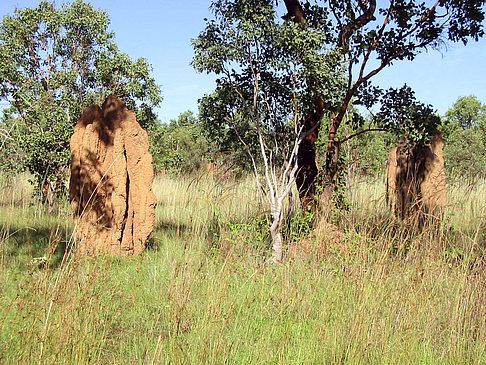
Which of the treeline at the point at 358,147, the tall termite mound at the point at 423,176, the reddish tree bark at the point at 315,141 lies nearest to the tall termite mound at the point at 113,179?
the treeline at the point at 358,147

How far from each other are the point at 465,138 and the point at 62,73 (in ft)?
96.2

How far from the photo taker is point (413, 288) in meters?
4.72

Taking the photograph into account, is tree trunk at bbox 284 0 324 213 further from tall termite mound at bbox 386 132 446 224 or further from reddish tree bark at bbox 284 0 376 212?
tall termite mound at bbox 386 132 446 224

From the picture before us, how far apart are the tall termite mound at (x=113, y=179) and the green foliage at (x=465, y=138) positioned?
522 inches

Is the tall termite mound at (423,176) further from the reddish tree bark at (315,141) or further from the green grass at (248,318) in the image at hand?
the green grass at (248,318)

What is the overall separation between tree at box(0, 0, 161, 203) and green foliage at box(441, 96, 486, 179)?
1179 centimetres

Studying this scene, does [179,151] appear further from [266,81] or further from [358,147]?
[266,81]

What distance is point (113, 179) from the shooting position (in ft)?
25.5

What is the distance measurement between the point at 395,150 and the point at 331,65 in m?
3.78

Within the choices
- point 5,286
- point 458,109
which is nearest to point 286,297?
point 5,286

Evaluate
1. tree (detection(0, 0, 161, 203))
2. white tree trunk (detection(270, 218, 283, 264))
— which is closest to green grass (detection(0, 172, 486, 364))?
white tree trunk (detection(270, 218, 283, 264))

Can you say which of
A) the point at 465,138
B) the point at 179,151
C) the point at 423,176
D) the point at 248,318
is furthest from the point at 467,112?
the point at 248,318

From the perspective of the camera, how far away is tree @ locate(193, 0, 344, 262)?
7074 mm

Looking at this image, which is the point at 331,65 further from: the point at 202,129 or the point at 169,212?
the point at 169,212
